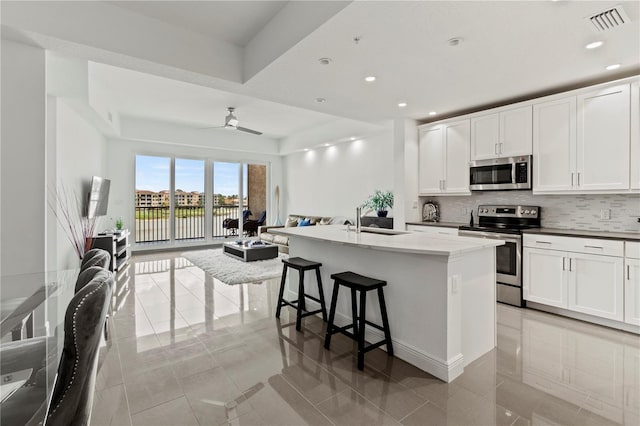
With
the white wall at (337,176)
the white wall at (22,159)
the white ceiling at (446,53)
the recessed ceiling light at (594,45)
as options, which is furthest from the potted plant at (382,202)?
the white wall at (22,159)

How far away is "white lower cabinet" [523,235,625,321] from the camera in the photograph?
3201 mm

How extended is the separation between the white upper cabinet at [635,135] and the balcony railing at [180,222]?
8.25 metres

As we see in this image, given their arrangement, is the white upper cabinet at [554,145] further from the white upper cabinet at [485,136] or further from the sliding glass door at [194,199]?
the sliding glass door at [194,199]

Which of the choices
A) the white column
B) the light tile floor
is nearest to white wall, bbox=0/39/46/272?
the light tile floor

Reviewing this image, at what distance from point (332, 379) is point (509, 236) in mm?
2918

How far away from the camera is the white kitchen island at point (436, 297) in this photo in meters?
2.35

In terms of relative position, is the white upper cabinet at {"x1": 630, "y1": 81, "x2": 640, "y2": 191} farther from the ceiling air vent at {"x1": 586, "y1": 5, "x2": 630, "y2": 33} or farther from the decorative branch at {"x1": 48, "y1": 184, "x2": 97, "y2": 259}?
the decorative branch at {"x1": 48, "y1": 184, "x2": 97, "y2": 259}

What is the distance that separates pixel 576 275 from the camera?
344cm

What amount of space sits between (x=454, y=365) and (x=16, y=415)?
8.09 ft

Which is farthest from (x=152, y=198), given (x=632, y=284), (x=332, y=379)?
(x=632, y=284)

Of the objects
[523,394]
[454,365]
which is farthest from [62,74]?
[523,394]

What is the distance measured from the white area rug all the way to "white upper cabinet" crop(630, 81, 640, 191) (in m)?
4.68

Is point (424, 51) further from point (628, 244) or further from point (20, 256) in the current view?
point (20, 256)

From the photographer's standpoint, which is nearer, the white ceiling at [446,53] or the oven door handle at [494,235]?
the white ceiling at [446,53]
